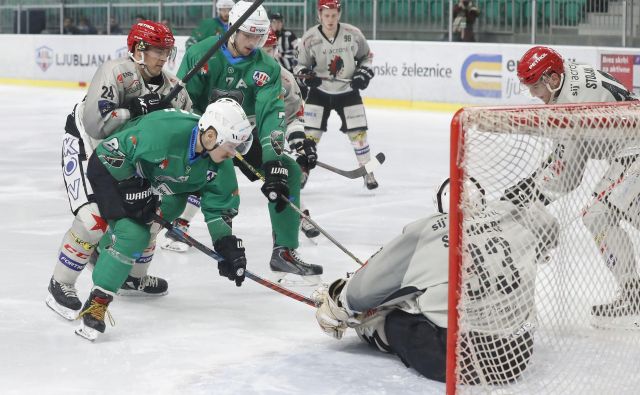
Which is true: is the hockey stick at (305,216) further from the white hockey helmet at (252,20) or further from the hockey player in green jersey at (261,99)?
the white hockey helmet at (252,20)

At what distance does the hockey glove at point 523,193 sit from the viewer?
2.79 meters

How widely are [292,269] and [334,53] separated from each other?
2.96 metres

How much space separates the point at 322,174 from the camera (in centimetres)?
728

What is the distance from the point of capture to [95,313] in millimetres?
3492

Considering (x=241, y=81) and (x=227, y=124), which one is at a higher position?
(x=241, y=81)

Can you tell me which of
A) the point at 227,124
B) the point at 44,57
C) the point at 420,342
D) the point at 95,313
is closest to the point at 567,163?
the point at 420,342

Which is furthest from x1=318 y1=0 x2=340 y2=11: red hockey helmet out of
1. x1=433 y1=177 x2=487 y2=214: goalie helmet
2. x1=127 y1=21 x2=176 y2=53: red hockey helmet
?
x1=433 y1=177 x2=487 y2=214: goalie helmet

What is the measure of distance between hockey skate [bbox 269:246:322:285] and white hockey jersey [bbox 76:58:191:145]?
0.88m

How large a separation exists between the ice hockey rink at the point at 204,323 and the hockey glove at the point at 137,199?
411 millimetres

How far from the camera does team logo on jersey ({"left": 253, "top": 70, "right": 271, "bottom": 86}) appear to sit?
4.66m

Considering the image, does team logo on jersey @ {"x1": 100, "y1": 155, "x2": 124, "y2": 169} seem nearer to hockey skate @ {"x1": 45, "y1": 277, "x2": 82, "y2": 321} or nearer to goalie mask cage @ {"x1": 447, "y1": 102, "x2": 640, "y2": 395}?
hockey skate @ {"x1": 45, "y1": 277, "x2": 82, "y2": 321}

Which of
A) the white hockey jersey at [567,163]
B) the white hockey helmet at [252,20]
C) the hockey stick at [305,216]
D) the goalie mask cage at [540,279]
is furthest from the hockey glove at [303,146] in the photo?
the white hockey jersey at [567,163]

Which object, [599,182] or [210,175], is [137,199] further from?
[599,182]

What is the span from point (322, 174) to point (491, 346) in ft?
14.6
